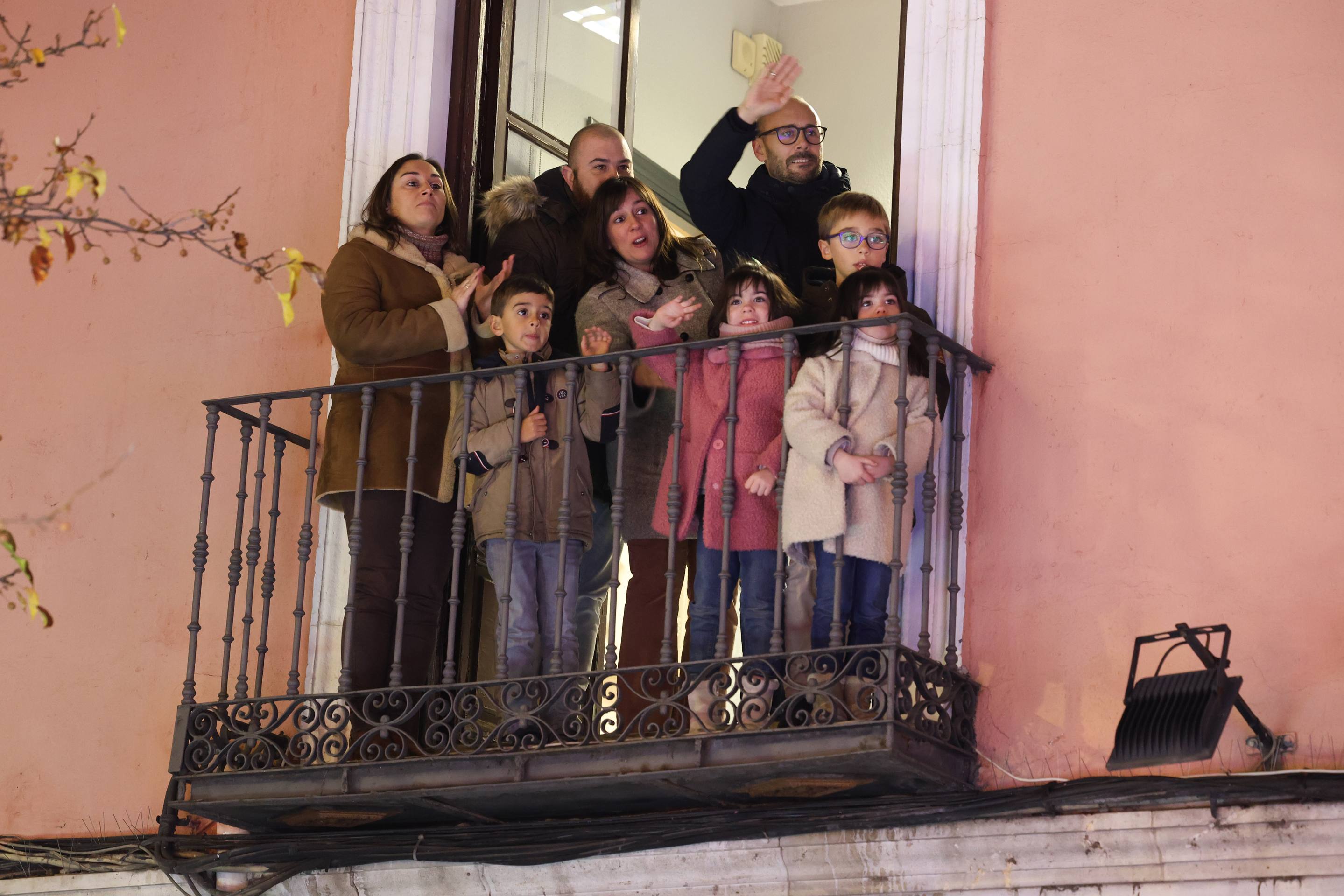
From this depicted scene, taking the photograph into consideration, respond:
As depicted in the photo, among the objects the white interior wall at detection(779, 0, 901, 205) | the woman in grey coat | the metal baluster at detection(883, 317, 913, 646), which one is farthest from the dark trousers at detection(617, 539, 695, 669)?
the white interior wall at detection(779, 0, 901, 205)

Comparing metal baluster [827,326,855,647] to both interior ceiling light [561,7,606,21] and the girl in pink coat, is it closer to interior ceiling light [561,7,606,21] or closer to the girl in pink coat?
the girl in pink coat

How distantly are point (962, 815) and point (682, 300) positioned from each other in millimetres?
1479

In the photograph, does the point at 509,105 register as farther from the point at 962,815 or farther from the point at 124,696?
the point at 962,815

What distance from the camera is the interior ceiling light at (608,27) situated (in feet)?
21.4

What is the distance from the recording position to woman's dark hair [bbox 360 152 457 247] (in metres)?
5.77

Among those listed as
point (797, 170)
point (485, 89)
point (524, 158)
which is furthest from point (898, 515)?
point (485, 89)

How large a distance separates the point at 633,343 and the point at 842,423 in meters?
0.84

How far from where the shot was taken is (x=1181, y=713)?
430cm

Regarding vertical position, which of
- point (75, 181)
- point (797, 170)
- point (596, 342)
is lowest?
point (75, 181)

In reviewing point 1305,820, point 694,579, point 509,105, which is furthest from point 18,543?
point 1305,820

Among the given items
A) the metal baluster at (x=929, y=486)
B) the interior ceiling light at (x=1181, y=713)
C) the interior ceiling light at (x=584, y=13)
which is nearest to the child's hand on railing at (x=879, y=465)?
the metal baluster at (x=929, y=486)

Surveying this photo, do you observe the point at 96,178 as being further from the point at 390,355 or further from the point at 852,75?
the point at 852,75

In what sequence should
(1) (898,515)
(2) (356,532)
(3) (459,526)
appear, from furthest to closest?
(2) (356,532), (3) (459,526), (1) (898,515)

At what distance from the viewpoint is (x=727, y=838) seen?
16.7ft
